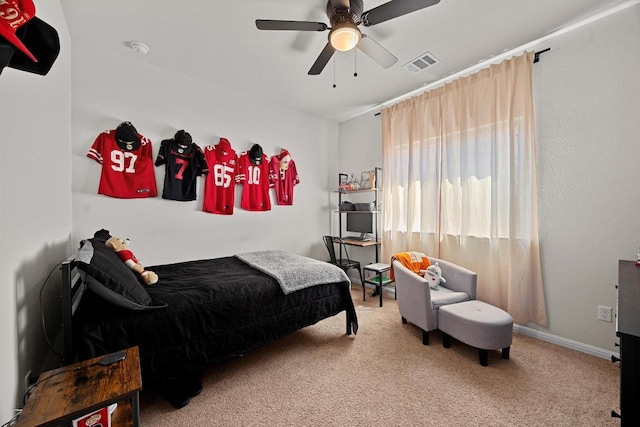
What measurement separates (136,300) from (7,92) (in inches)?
44.8

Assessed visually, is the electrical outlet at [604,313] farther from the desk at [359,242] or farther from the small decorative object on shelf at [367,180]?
the small decorative object on shelf at [367,180]

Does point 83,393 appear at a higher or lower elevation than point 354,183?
lower

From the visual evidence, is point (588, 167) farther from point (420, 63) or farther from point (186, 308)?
point (186, 308)

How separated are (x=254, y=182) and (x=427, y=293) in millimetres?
2531

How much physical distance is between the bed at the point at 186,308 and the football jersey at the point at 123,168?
1.95 ft

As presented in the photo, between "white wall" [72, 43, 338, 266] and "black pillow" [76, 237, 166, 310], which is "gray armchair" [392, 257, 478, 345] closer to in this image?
"white wall" [72, 43, 338, 266]

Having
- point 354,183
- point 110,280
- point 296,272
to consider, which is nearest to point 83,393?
point 110,280

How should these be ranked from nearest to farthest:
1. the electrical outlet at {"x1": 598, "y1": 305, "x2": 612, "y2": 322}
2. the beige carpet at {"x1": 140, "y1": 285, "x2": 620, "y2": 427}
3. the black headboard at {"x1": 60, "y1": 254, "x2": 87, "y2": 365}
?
the black headboard at {"x1": 60, "y1": 254, "x2": 87, "y2": 365}
the beige carpet at {"x1": 140, "y1": 285, "x2": 620, "y2": 427}
the electrical outlet at {"x1": 598, "y1": 305, "x2": 612, "y2": 322}

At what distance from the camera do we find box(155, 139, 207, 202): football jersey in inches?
114

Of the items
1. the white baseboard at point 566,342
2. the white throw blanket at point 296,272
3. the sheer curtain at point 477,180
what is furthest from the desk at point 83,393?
the white baseboard at point 566,342

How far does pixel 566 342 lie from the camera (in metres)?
2.32

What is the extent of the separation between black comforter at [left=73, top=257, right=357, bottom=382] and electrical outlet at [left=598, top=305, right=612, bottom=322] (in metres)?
2.03

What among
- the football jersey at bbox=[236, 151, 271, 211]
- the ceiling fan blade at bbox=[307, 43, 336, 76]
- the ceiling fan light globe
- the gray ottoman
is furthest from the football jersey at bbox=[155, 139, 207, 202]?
the gray ottoman

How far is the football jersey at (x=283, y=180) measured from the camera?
151 inches
